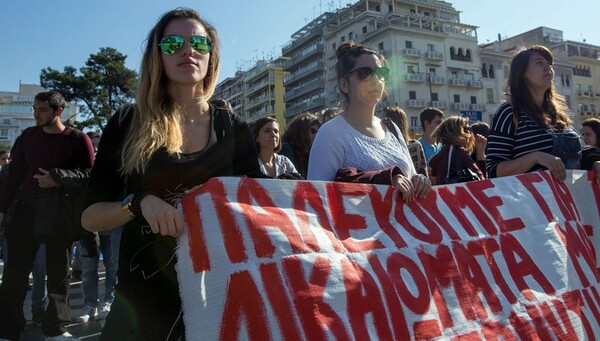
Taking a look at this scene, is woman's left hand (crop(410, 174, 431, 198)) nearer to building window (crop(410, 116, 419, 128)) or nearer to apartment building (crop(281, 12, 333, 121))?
building window (crop(410, 116, 419, 128))

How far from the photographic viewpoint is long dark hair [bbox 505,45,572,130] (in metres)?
3.16

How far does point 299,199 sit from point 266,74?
78.7 meters

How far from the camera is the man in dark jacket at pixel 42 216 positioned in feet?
13.1

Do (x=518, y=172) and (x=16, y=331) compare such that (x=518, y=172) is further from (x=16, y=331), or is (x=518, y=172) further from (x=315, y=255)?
(x=16, y=331)

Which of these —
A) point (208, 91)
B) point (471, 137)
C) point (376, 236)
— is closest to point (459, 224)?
point (376, 236)

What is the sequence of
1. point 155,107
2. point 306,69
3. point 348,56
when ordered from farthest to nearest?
point 306,69, point 348,56, point 155,107

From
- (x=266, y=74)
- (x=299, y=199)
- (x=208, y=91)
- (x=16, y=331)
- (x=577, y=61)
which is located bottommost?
(x=16, y=331)

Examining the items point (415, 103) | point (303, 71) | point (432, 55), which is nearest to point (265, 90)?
point (303, 71)

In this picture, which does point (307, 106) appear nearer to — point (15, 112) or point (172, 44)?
point (172, 44)

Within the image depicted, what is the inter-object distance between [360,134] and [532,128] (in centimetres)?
129

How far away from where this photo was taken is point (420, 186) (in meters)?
2.33

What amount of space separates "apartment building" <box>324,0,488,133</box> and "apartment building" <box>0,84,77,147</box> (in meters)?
79.3

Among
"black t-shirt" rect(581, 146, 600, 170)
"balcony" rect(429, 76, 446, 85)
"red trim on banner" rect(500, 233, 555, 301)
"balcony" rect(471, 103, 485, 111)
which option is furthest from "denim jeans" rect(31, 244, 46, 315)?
"balcony" rect(471, 103, 485, 111)

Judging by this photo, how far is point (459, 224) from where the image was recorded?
2.41 m
